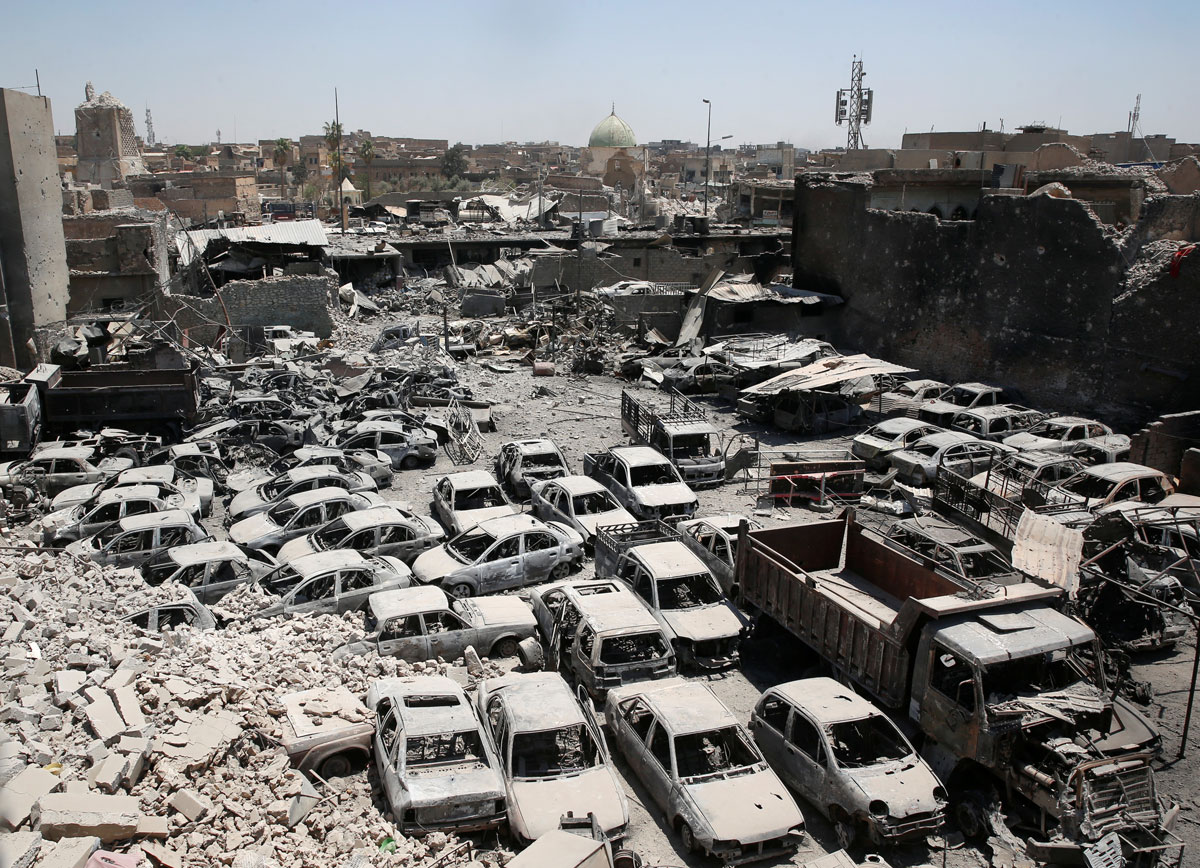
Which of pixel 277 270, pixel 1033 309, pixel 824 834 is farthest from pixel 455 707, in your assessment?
pixel 277 270

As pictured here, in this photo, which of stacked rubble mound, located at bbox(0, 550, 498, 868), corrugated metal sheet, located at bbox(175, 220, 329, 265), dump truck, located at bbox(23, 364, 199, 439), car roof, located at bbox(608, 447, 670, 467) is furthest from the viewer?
corrugated metal sheet, located at bbox(175, 220, 329, 265)

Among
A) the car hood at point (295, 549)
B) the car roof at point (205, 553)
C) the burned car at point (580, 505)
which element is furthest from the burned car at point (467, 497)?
the car roof at point (205, 553)

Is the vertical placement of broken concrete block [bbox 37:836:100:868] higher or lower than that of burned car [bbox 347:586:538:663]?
higher

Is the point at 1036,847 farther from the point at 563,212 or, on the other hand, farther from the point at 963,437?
the point at 563,212

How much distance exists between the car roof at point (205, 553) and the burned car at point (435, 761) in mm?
4560

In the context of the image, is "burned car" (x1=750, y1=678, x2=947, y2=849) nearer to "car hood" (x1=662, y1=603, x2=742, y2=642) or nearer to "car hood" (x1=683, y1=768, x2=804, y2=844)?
"car hood" (x1=683, y1=768, x2=804, y2=844)

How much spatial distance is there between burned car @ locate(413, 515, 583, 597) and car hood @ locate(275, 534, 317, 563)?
166 cm

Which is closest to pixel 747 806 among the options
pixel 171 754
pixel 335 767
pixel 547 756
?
pixel 547 756

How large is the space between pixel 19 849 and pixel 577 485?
33.1ft

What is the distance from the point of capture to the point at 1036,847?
25.1ft

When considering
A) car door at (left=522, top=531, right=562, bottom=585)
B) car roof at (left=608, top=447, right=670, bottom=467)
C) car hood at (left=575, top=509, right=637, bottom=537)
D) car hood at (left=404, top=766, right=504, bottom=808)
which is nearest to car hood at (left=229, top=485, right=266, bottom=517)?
car door at (left=522, top=531, right=562, bottom=585)

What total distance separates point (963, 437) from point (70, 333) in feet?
81.8

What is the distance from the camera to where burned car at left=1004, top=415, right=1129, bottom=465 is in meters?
17.5

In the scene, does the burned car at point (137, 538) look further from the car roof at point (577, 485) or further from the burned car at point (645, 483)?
the burned car at point (645, 483)
